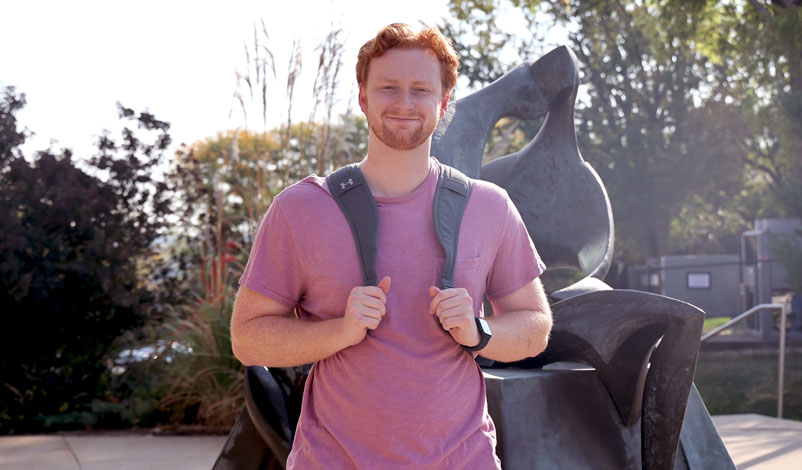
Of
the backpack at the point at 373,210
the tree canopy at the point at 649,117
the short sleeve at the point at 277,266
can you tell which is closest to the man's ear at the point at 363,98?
the backpack at the point at 373,210

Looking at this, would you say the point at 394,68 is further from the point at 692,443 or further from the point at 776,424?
the point at 776,424

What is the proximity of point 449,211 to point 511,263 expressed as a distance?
0.63 ft

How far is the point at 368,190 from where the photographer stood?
173 cm

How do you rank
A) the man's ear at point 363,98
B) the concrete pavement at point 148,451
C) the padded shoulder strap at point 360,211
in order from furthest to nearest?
the concrete pavement at point 148,451, the man's ear at point 363,98, the padded shoulder strap at point 360,211

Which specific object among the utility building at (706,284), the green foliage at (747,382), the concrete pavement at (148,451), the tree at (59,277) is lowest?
the green foliage at (747,382)

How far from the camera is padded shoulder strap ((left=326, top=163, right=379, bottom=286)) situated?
166cm

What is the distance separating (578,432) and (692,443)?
622 millimetres

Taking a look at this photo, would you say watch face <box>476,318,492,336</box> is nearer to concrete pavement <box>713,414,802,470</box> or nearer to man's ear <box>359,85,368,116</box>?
man's ear <box>359,85,368,116</box>

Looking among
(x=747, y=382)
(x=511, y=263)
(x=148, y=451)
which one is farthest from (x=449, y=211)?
(x=747, y=382)

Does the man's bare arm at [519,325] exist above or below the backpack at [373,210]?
below

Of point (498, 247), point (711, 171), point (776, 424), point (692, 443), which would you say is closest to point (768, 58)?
point (776, 424)

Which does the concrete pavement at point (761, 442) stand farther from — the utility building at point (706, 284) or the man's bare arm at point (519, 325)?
the utility building at point (706, 284)

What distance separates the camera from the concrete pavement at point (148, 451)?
210 inches

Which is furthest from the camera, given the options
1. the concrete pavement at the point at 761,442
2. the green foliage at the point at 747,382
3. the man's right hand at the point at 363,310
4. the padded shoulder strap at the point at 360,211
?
the green foliage at the point at 747,382
